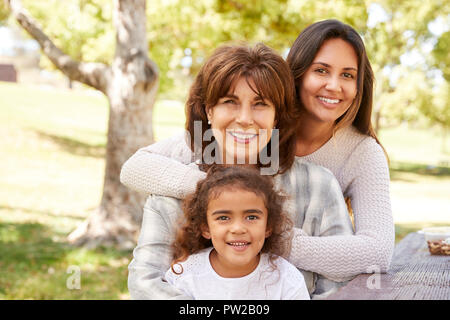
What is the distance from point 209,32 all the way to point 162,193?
8.13 meters

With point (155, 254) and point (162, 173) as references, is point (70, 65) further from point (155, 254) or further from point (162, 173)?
point (155, 254)

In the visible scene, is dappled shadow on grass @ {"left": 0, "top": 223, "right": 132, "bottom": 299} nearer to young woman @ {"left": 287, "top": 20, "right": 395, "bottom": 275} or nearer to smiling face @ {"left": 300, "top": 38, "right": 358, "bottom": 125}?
young woman @ {"left": 287, "top": 20, "right": 395, "bottom": 275}

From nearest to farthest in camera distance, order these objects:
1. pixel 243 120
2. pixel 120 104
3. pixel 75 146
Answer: pixel 243 120 < pixel 120 104 < pixel 75 146

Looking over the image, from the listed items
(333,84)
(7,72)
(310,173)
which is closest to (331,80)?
(333,84)

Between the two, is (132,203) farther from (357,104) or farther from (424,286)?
(424,286)

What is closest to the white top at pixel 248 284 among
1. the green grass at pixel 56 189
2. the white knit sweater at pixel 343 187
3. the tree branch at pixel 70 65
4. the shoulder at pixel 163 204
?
the white knit sweater at pixel 343 187

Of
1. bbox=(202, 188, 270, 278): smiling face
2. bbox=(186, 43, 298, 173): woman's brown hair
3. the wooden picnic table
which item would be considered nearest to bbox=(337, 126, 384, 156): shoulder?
bbox=(186, 43, 298, 173): woman's brown hair

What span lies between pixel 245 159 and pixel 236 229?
44cm

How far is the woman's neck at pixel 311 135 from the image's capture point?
8.36 ft

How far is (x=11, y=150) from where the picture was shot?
13148 millimetres

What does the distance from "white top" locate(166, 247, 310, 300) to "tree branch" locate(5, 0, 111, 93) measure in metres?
4.80

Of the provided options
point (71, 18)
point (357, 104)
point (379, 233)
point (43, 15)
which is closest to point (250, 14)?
point (71, 18)

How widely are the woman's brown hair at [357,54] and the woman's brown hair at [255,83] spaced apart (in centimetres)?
Result: 31

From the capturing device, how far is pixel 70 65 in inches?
248
